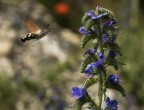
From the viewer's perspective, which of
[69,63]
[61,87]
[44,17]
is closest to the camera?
[61,87]

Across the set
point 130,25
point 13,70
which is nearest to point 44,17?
point 130,25

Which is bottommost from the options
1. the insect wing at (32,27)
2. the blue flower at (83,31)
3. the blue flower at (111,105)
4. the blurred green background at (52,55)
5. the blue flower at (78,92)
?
the blue flower at (111,105)

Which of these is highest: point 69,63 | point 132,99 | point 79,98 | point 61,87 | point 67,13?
point 67,13

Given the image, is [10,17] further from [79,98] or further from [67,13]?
[79,98]

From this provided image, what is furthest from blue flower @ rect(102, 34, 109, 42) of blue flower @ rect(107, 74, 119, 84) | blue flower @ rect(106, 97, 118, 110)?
blue flower @ rect(106, 97, 118, 110)

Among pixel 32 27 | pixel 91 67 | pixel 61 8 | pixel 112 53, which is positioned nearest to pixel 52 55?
pixel 61 8

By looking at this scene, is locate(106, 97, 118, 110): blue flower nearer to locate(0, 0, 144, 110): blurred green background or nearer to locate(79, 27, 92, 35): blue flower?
locate(79, 27, 92, 35): blue flower

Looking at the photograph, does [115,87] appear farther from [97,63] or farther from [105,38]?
[105,38]

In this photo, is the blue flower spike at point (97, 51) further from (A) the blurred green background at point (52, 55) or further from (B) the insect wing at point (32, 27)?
(A) the blurred green background at point (52, 55)

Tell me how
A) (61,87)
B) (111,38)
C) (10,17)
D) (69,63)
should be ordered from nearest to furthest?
(111,38), (61,87), (69,63), (10,17)

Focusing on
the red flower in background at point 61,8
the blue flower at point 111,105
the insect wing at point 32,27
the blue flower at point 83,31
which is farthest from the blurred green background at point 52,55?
the blue flower at point 83,31
